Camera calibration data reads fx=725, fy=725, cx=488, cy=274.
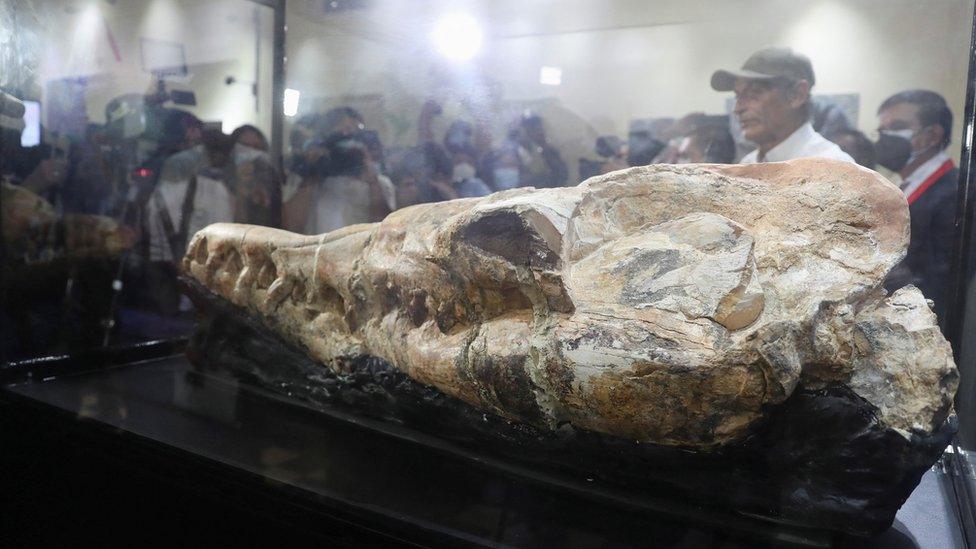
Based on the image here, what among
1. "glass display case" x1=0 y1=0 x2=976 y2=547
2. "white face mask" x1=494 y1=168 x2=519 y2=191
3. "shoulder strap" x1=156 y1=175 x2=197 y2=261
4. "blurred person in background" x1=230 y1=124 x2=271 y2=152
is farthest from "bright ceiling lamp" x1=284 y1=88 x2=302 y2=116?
"white face mask" x1=494 y1=168 x2=519 y2=191

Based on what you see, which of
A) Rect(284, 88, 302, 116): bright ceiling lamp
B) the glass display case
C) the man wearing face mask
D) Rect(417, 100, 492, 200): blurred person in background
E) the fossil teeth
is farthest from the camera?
Rect(284, 88, 302, 116): bright ceiling lamp

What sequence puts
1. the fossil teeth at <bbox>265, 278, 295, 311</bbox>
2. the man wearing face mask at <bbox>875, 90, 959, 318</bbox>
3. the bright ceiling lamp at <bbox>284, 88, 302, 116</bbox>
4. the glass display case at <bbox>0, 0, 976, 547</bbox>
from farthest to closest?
the bright ceiling lamp at <bbox>284, 88, 302, 116</bbox> < the fossil teeth at <bbox>265, 278, 295, 311</bbox> < the man wearing face mask at <bbox>875, 90, 959, 318</bbox> < the glass display case at <bbox>0, 0, 976, 547</bbox>

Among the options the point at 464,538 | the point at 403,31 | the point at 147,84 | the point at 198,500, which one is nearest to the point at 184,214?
the point at 147,84

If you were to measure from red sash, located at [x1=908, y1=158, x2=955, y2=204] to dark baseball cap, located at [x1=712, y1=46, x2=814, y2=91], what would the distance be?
465mm

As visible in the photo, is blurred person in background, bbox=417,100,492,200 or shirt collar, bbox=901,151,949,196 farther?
blurred person in background, bbox=417,100,492,200

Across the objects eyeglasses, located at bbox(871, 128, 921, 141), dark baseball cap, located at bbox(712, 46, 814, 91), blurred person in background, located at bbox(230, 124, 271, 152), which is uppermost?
dark baseball cap, located at bbox(712, 46, 814, 91)

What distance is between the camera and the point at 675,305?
1613mm

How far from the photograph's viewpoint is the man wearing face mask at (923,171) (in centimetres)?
223

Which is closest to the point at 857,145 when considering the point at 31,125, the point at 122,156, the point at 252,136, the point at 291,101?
the point at 291,101

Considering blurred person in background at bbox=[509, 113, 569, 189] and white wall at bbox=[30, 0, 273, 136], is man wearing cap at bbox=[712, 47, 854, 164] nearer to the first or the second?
blurred person in background at bbox=[509, 113, 569, 189]

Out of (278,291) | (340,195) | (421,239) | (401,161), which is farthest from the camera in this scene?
(340,195)

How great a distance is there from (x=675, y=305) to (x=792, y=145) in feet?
3.55

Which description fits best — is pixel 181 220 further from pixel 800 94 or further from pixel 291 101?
pixel 800 94

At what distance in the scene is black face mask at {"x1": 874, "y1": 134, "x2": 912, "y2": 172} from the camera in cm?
224
